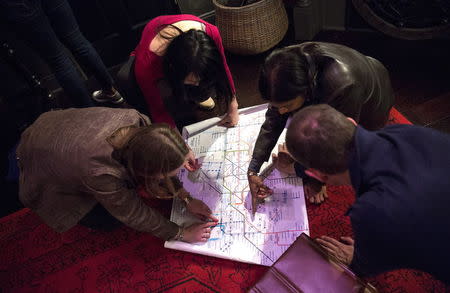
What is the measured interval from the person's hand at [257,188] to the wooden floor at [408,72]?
27.2 inches

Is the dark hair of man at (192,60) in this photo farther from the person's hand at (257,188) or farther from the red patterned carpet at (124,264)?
the red patterned carpet at (124,264)

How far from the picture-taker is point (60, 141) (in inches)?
37.4

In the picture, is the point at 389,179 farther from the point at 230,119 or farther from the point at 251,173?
the point at 230,119

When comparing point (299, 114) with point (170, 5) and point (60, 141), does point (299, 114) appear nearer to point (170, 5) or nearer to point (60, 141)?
point (60, 141)

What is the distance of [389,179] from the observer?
0.71 meters

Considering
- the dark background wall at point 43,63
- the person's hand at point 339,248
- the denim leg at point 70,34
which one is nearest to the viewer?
the person's hand at point 339,248

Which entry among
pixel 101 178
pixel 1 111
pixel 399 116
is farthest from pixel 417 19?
pixel 1 111

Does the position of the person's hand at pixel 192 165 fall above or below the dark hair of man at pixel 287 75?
below

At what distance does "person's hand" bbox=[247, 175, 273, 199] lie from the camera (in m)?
1.22

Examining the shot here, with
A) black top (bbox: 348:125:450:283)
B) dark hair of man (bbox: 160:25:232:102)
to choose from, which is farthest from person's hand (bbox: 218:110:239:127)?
black top (bbox: 348:125:450:283)

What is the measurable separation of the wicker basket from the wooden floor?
0.16 m

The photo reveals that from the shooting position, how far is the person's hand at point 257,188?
4.02ft

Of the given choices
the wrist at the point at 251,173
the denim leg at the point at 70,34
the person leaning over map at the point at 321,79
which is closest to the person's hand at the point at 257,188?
the wrist at the point at 251,173

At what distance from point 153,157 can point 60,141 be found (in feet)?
1.09
